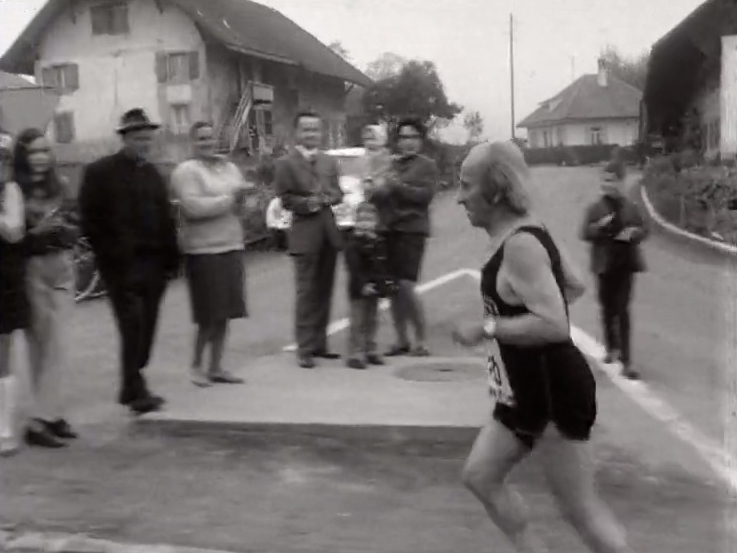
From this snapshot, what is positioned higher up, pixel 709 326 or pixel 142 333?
pixel 142 333

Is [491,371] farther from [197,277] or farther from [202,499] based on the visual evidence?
[197,277]

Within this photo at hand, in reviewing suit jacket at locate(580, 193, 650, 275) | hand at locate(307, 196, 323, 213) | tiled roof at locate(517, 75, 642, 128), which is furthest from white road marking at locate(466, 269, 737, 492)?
hand at locate(307, 196, 323, 213)

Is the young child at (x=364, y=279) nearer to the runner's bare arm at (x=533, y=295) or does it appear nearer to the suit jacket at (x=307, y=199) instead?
the suit jacket at (x=307, y=199)

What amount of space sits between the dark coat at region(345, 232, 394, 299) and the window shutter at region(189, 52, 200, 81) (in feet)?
93.6

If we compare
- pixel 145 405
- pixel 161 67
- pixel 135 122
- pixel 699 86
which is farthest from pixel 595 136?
pixel 161 67

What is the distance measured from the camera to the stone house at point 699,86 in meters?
7.76

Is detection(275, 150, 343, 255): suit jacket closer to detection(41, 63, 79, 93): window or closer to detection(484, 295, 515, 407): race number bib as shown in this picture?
detection(484, 295, 515, 407): race number bib

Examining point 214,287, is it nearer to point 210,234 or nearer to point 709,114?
point 210,234

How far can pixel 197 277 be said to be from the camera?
274 inches

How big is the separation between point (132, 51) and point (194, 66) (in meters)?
2.28

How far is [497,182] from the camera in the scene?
11.1 ft

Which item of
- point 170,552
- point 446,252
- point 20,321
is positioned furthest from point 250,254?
point 170,552

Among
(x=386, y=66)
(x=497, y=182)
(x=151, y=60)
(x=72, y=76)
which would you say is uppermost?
(x=151, y=60)

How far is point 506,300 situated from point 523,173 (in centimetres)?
42
